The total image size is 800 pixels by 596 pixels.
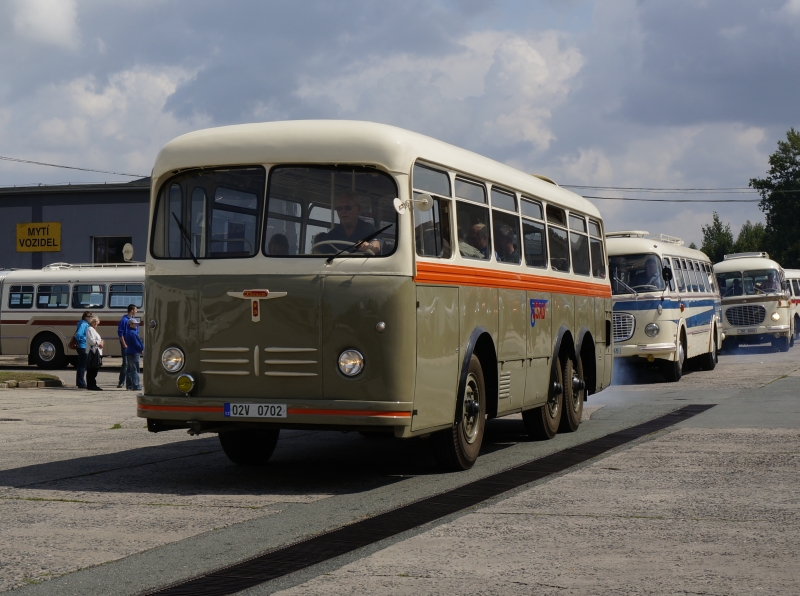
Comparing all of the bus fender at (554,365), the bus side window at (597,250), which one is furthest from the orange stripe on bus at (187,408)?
the bus side window at (597,250)

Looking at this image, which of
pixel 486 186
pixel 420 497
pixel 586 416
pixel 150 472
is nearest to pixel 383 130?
pixel 486 186

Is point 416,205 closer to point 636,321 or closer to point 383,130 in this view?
point 383,130

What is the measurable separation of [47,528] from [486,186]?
5591mm

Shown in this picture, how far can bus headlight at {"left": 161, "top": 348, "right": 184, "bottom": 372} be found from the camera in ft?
32.9

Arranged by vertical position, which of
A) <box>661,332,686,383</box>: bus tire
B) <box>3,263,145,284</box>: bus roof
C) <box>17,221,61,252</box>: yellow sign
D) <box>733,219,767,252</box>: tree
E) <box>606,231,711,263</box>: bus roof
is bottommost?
<box>661,332,686,383</box>: bus tire

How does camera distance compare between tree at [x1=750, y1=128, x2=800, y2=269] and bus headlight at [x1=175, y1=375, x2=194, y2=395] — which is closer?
bus headlight at [x1=175, y1=375, x2=194, y2=395]

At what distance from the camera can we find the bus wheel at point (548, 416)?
539 inches

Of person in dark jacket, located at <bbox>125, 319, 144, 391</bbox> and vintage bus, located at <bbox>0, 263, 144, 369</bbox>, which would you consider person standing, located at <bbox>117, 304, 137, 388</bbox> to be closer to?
person in dark jacket, located at <bbox>125, 319, 144, 391</bbox>

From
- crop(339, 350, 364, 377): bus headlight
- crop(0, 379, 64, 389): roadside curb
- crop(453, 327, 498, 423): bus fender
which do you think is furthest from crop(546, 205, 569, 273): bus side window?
crop(0, 379, 64, 389): roadside curb

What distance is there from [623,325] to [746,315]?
1466 cm

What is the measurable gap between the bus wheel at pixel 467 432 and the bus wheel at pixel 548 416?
2.51 meters

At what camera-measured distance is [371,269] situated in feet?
31.7

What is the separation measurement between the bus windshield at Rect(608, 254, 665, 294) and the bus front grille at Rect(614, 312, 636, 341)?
1.70 ft

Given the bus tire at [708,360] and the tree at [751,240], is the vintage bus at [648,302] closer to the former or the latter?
the bus tire at [708,360]
